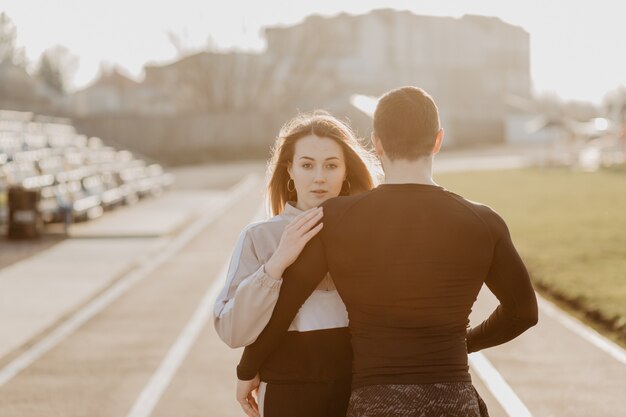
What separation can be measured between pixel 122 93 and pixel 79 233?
78.8 meters

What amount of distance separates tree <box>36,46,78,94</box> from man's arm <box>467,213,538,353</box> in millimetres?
104245

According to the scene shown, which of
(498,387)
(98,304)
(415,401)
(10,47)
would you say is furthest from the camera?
(10,47)

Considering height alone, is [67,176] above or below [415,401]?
below

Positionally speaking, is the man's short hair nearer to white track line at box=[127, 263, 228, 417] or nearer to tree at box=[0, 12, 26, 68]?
white track line at box=[127, 263, 228, 417]

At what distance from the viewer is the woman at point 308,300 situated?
3158mm

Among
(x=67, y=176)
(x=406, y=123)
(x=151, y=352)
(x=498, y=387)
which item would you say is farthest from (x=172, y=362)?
(x=67, y=176)

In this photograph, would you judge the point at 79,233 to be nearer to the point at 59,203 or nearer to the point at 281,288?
the point at 59,203

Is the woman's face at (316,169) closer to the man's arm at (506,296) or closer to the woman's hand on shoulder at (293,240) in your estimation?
the woman's hand on shoulder at (293,240)

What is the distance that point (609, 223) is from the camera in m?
21.1

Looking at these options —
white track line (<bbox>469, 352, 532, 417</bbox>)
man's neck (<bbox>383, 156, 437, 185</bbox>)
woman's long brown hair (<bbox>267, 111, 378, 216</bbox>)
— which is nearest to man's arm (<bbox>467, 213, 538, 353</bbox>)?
man's neck (<bbox>383, 156, 437, 185</bbox>)

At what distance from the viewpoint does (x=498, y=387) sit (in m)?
7.54

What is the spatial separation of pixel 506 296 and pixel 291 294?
0.73m

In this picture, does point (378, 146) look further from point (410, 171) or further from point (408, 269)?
point (408, 269)

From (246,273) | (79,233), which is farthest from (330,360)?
(79,233)
